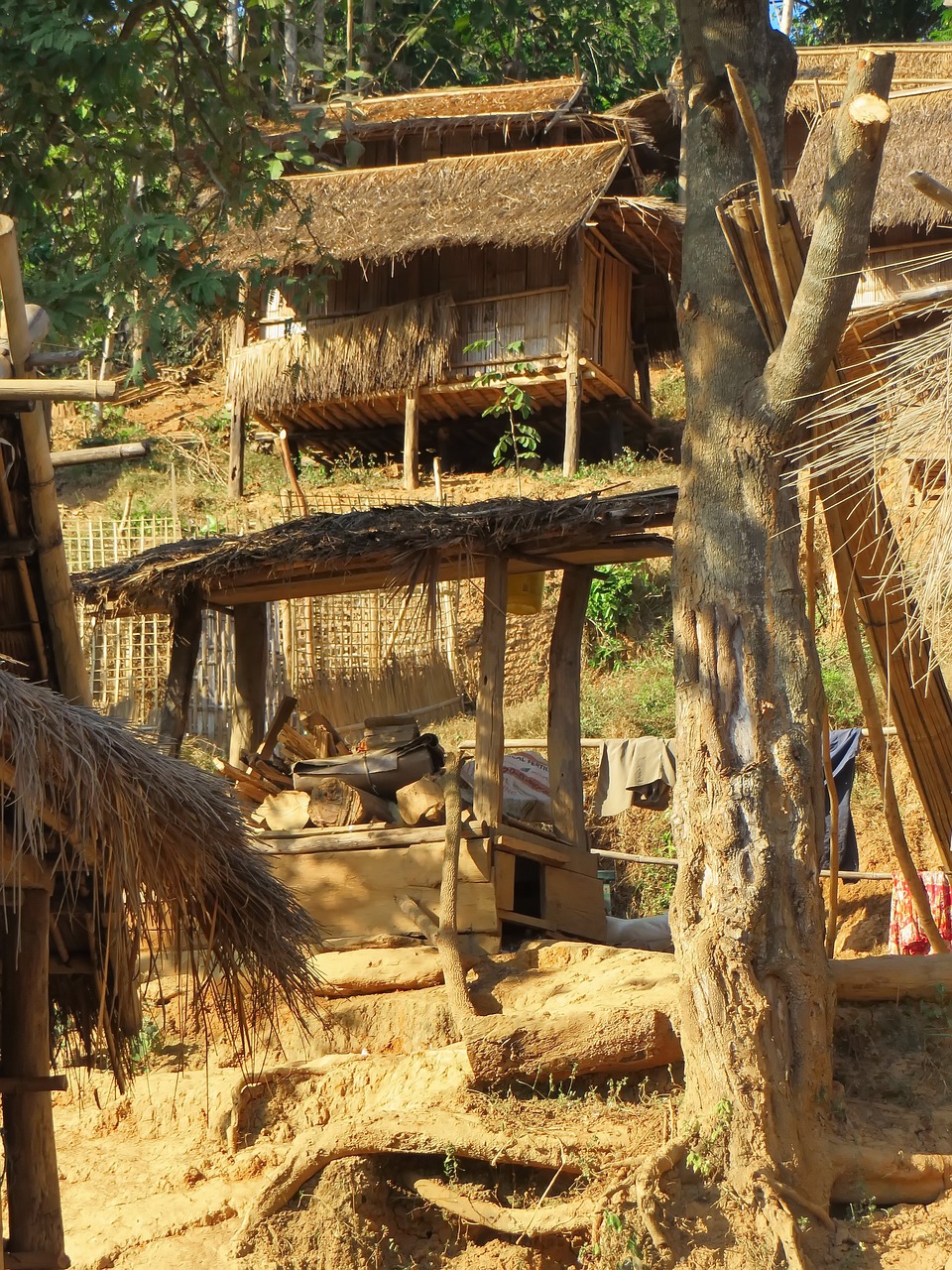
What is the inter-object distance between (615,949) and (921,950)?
251 centimetres

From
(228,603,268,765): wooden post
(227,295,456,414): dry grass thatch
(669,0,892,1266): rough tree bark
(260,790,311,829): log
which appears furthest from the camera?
(227,295,456,414): dry grass thatch

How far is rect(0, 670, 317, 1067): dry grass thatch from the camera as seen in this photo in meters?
4.22

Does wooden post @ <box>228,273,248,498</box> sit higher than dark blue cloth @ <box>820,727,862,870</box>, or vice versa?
wooden post @ <box>228,273,248,498</box>

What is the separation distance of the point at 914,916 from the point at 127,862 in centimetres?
566

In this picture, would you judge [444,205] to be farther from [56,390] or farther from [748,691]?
[56,390]

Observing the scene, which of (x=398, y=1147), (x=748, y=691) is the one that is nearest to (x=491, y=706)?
(x=748, y=691)

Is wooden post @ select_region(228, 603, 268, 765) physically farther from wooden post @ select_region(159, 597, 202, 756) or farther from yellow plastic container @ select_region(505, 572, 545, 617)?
yellow plastic container @ select_region(505, 572, 545, 617)

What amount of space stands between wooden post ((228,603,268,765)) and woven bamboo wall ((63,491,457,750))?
3985 millimetres

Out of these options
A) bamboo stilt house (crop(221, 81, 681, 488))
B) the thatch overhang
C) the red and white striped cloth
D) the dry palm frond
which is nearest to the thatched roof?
bamboo stilt house (crop(221, 81, 681, 488))

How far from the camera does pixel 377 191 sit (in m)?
17.4

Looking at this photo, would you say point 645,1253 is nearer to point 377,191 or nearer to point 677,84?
point 677,84

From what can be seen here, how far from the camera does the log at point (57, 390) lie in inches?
142

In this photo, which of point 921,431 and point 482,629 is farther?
point 482,629

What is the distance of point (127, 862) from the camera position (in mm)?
4520
